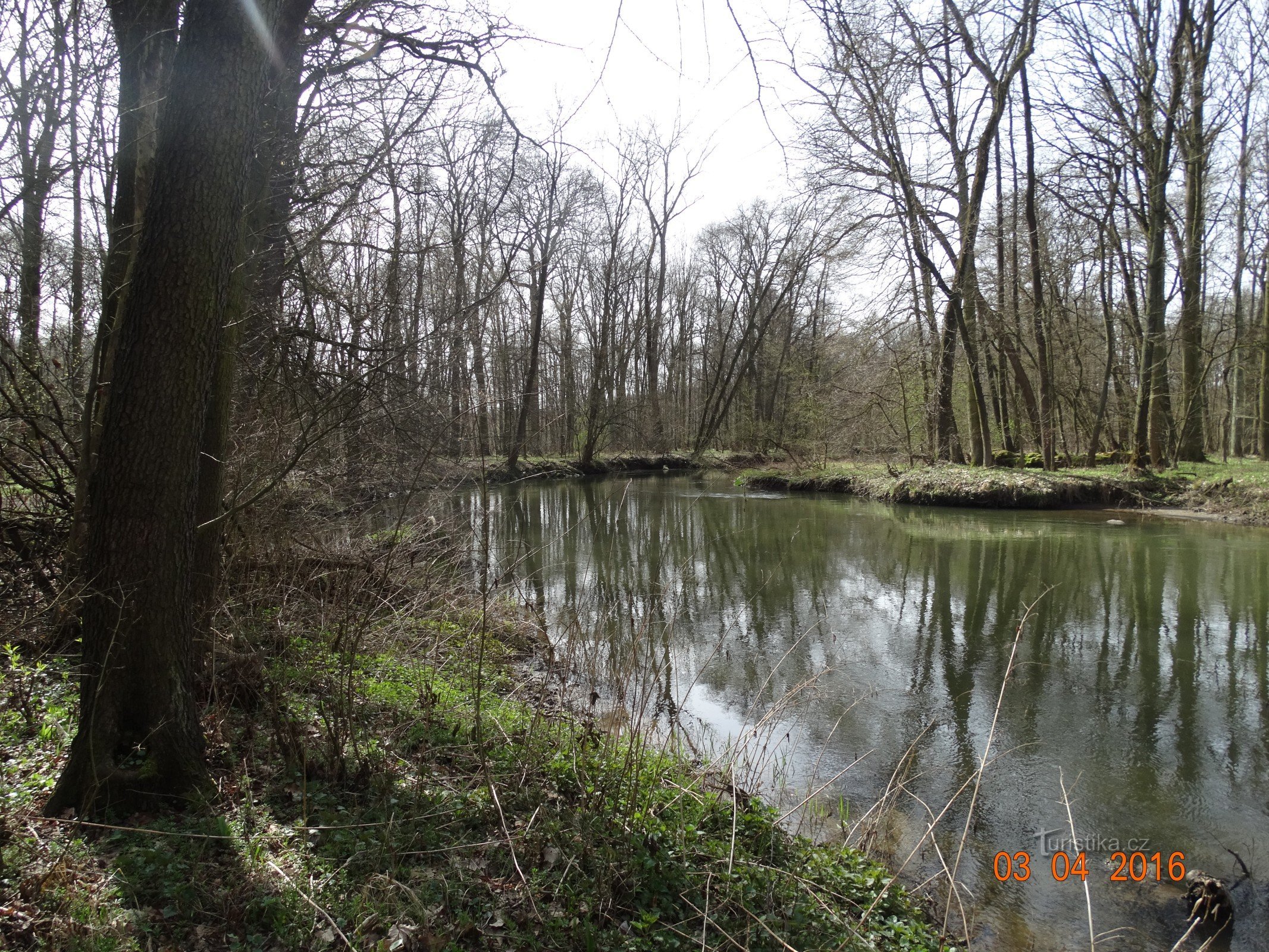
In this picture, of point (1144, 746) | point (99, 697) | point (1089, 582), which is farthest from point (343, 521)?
point (1089, 582)

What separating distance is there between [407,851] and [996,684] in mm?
5144

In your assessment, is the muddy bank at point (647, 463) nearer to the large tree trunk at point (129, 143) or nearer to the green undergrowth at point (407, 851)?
the large tree trunk at point (129, 143)

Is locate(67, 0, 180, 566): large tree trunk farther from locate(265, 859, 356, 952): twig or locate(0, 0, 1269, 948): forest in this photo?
locate(265, 859, 356, 952): twig

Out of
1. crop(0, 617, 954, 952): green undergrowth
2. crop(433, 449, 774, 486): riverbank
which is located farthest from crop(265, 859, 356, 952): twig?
crop(433, 449, 774, 486): riverbank

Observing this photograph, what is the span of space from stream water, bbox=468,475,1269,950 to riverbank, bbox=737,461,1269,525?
1.53 m

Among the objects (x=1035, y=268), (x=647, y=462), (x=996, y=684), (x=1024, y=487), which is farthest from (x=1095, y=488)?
(x=647, y=462)

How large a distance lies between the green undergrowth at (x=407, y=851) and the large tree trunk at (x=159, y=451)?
287mm

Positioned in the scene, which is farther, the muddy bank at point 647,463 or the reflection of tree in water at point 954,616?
the muddy bank at point 647,463

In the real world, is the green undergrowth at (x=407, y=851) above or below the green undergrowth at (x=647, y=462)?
below

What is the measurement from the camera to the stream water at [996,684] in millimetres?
3612

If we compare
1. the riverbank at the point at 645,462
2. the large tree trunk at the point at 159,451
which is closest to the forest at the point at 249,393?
the large tree trunk at the point at 159,451

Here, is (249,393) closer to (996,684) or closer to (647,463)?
(996,684)

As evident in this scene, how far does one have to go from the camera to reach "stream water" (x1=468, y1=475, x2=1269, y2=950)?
3612mm

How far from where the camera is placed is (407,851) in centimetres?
274
